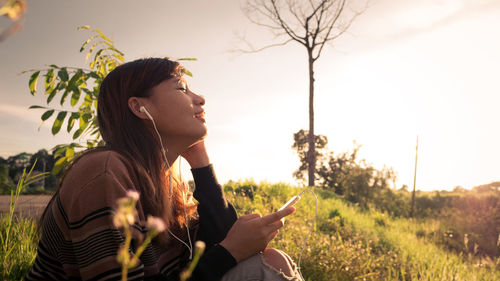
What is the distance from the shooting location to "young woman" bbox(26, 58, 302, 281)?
3.92ft

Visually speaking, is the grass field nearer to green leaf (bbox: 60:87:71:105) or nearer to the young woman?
green leaf (bbox: 60:87:71:105)

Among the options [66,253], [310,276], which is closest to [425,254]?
[310,276]

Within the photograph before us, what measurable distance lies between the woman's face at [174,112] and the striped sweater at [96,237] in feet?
1.51

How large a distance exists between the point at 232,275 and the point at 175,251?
40cm

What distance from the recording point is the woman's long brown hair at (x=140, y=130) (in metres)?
1.57

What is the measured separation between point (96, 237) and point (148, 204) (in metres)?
0.41

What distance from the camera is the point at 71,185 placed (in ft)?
4.12

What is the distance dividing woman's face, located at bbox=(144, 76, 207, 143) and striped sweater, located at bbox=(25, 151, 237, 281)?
1.51 ft

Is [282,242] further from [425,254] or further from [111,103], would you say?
[425,254]

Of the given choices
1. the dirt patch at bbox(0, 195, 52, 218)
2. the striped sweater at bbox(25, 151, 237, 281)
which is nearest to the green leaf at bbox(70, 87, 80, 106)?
the dirt patch at bbox(0, 195, 52, 218)

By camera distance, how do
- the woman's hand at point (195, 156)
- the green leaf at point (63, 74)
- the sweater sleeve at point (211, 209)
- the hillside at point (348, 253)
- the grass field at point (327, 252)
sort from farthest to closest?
1. the hillside at point (348, 253)
2. the grass field at point (327, 252)
3. the green leaf at point (63, 74)
4. the woman's hand at point (195, 156)
5. the sweater sleeve at point (211, 209)

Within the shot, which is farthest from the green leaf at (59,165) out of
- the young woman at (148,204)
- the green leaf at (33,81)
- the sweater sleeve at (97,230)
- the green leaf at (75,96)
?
the sweater sleeve at (97,230)

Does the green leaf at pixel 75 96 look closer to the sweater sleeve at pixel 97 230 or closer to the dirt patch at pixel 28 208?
the dirt patch at pixel 28 208

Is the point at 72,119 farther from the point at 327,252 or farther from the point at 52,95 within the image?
the point at 327,252
